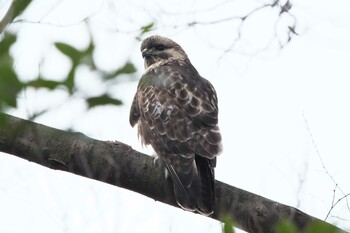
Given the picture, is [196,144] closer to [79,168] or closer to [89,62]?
[79,168]

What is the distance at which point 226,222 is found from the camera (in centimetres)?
138

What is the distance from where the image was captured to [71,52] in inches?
56.5

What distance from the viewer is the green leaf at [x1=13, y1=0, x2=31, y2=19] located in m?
1.39

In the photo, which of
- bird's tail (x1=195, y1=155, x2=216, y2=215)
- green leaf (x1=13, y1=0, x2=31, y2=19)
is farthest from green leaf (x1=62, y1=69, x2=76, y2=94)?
bird's tail (x1=195, y1=155, x2=216, y2=215)

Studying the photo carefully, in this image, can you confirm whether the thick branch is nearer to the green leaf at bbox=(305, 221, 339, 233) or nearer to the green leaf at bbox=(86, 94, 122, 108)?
the green leaf at bbox=(86, 94, 122, 108)

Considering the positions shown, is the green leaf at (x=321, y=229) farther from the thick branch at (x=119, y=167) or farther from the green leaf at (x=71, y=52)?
the thick branch at (x=119, y=167)

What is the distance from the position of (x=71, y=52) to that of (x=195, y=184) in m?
3.26

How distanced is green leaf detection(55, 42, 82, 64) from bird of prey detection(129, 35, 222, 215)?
294cm

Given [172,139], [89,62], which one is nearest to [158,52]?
[172,139]

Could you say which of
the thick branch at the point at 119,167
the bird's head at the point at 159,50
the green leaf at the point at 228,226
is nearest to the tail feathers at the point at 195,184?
the thick branch at the point at 119,167

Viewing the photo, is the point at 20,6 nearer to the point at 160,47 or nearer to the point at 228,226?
the point at 228,226

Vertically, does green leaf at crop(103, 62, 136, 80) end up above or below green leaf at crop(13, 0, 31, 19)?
below

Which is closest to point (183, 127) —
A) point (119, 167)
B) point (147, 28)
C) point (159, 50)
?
point (119, 167)

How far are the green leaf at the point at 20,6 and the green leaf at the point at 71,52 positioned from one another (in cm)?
10
